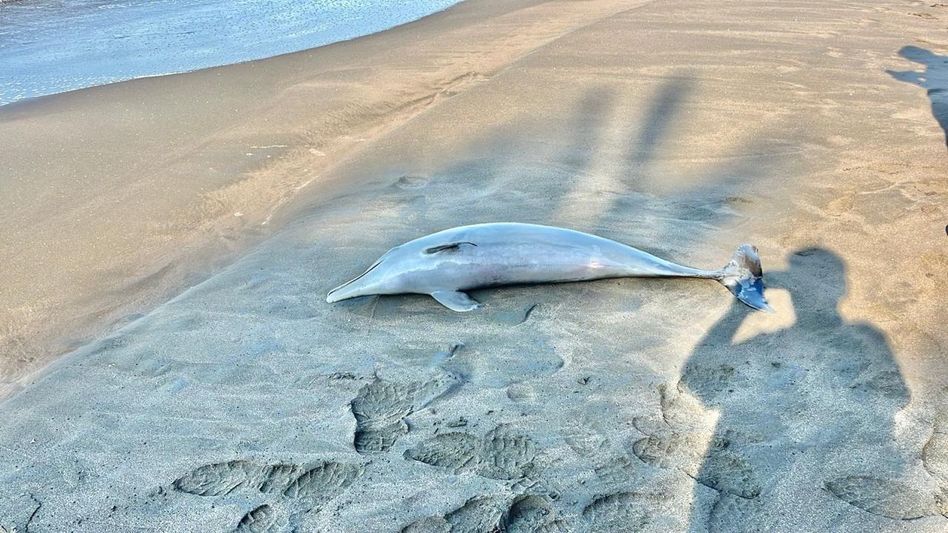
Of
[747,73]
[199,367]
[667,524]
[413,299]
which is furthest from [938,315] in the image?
[747,73]

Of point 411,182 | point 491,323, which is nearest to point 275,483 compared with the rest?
point 491,323

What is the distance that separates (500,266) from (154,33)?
9.88 m

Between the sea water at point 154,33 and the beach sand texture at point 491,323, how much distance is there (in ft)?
5.50

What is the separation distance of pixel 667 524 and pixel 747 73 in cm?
699

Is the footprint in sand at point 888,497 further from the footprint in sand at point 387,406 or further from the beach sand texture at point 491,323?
the footprint in sand at point 387,406

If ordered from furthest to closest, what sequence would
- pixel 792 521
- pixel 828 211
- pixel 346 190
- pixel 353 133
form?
pixel 353 133
pixel 346 190
pixel 828 211
pixel 792 521

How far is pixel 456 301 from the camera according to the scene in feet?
13.9

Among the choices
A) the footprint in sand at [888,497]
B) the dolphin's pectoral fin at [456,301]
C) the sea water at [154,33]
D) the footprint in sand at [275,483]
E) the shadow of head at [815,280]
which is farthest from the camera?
the sea water at [154,33]

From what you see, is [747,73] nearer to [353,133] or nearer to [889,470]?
[353,133]

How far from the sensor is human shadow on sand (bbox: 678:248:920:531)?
9.18 feet

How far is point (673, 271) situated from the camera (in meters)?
4.32

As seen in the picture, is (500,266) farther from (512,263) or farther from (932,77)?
(932,77)

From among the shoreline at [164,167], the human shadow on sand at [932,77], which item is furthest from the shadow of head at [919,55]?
the shoreline at [164,167]

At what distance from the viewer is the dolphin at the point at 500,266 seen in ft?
14.2
